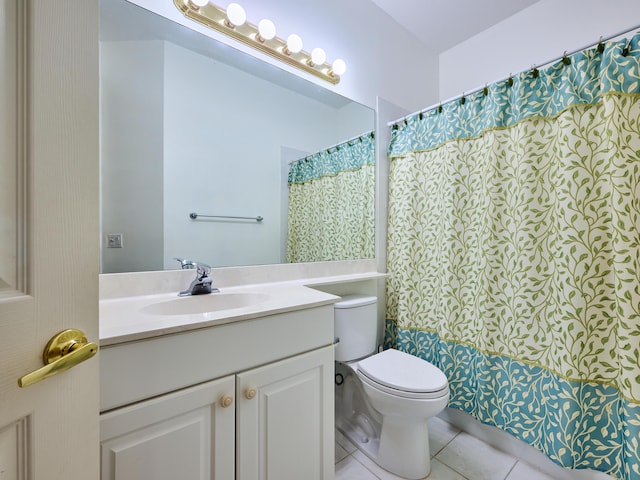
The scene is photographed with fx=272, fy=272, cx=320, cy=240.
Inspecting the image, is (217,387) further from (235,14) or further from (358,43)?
(358,43)

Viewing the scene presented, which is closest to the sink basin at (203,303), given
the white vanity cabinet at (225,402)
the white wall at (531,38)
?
the white vanity cabinet at (225,402)

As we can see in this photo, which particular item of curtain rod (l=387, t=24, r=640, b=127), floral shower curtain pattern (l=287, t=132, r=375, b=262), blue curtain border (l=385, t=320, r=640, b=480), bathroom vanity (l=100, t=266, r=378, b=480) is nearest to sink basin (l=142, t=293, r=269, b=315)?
bathroom vanity (l=100, t=266, r=378, b=480)

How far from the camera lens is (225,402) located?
0.82 m

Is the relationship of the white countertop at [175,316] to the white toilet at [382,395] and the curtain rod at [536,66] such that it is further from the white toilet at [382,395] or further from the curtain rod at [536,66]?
the curtain rod at [536,66]

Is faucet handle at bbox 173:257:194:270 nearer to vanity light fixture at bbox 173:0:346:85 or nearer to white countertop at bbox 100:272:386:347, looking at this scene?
white countertop at bbox 100:272:386:347

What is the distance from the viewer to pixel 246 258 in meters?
1.39

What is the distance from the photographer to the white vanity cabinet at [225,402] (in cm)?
70

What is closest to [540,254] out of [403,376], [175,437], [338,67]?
[403,376]

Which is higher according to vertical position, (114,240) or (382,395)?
(114,240)

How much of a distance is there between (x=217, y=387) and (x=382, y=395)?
31.1 inches

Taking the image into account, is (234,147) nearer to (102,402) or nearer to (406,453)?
(102,402)

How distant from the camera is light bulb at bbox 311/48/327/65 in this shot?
1.53 metres

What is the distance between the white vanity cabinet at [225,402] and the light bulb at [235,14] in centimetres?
133

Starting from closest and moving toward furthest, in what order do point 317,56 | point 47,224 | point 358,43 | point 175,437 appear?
1. point 47,224
2. point 175,437
3. point 317,56
4. point 358,43
